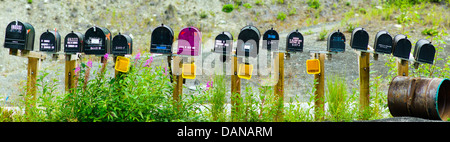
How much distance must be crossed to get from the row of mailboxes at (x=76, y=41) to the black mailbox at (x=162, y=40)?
0.28 m

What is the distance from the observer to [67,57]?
5.14m

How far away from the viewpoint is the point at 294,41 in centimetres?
514

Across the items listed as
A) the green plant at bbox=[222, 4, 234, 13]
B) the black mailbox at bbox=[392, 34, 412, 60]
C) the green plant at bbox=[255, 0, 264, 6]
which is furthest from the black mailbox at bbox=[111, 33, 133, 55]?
the green plant at bbox=[255, 0, 264, 6]

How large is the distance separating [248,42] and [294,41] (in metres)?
0.55

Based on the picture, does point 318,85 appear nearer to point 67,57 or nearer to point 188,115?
point 188,115

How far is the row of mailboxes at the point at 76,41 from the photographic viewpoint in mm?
4867

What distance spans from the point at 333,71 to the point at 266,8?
888cm

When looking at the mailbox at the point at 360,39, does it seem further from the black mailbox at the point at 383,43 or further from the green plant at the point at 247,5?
the green plant at the point at 247,5

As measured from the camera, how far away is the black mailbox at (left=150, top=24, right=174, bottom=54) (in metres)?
4.84

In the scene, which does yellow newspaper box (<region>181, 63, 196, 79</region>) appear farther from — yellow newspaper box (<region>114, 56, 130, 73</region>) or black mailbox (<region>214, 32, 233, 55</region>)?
yellow newspaper box (<region>114, 56, 130, 73</region>)

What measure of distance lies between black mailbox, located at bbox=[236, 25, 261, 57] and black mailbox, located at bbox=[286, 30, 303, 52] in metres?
0.41

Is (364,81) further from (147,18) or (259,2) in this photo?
(259,2)

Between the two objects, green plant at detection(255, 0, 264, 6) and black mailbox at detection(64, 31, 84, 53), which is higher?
green plant at detection(255, 0, 264, 6)
